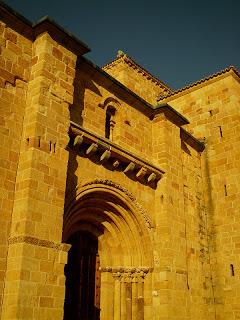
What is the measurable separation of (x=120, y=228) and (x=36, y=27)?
4.96m

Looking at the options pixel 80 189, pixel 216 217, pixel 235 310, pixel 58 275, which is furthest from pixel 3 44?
pixel 235 310

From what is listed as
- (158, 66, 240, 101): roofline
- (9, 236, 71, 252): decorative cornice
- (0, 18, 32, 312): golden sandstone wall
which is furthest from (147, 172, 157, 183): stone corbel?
(158, 66, 240, 101): roofline

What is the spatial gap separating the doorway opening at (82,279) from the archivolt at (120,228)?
24cm

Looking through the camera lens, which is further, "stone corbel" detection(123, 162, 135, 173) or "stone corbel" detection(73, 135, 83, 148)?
"stone corbel" detection(123, 162, 135, 173)

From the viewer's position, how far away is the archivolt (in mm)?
8930

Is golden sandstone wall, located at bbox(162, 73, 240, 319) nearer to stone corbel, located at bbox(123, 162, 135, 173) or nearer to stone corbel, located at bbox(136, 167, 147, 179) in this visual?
stone corbel, located at bbox(136, 167, 147, 179)

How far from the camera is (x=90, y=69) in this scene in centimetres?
904

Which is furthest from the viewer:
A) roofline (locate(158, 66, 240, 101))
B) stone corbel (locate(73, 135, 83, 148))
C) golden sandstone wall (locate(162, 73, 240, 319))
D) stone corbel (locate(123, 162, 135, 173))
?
roofline (locate(158, 66, 240, 101))

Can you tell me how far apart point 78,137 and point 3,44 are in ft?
7.58

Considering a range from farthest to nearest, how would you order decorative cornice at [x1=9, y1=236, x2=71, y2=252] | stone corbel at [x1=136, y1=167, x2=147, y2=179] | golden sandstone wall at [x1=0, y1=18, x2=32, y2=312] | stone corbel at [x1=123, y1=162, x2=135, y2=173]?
stone corbel at [x1=136, y1=167, x2=147, y2=179]
stone corbel at [x1=123, y1=162, x2=135, y2=173]
golden sandstone wall at [x1=0, y1=18, x2=32, y2=312]
decorative cornice at [x1=9, y1=236, x2=71, y2=252]

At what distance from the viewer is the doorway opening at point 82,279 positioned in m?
8.45

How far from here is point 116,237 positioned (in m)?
9.33

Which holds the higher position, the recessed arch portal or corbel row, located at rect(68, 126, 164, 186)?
corbel row, located at rect(68, 126, 164, 186)

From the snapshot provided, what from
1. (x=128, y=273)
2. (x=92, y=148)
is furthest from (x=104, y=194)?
(x=128, y=273)
